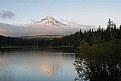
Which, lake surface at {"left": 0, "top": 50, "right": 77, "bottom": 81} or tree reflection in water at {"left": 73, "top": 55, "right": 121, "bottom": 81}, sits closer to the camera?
tree reflection in water at {"left": 73, "top": 55, "right": 121, "bottom": 81}

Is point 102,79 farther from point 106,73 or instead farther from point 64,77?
point 64,77

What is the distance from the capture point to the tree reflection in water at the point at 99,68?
101 ft

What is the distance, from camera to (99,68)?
3212 cm

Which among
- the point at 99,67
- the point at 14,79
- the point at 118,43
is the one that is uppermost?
the point at 118,43

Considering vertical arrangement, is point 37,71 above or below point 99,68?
below

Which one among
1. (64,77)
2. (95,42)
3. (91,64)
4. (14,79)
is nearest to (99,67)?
(91,64)

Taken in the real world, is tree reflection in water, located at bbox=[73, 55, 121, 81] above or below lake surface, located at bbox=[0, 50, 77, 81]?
above

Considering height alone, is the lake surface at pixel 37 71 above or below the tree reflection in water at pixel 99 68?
below

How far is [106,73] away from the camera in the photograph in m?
31.8

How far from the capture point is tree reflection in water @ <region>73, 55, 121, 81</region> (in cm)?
3080

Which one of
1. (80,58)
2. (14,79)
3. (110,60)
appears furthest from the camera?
(14,79)

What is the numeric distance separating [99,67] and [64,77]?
38.4 ft

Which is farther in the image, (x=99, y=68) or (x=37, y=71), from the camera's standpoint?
(x=37, y=71)

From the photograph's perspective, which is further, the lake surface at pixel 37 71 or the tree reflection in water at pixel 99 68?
the lake surface at pixel 37 71
